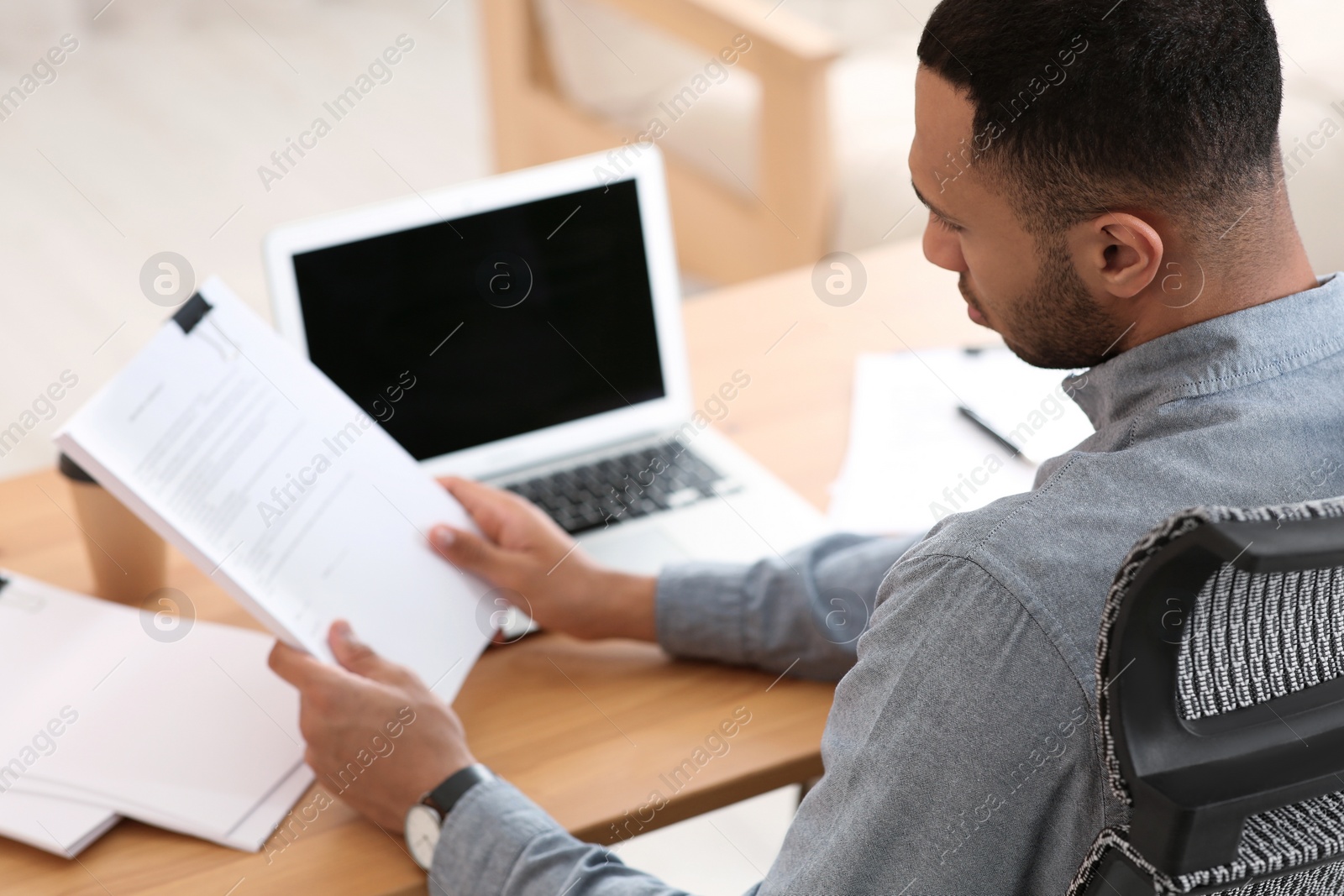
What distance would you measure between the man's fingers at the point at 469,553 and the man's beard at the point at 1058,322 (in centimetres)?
48

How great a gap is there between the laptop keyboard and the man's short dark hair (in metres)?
0.61

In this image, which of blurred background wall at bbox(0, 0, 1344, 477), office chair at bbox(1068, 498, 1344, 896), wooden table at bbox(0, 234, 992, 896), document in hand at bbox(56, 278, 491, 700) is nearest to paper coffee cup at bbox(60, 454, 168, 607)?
wooden table at bbox(0, 234, 992, 896)

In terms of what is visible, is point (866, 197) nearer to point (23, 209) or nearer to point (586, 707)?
point (586, 707)

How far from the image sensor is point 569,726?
1.03 metres

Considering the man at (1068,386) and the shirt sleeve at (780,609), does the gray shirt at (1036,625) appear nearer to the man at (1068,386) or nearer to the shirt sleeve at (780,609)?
the man at (1068,386)

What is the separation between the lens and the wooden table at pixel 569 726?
0.89 m

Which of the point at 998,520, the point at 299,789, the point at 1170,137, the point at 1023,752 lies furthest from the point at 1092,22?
the point at 299,789

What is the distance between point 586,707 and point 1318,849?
0.62 meters

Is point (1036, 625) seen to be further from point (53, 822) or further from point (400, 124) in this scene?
point (400, 124)

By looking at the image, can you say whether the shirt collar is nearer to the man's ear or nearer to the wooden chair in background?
the man's ear

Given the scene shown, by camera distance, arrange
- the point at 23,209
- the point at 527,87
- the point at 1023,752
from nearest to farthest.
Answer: the point at 1023,752 < the point at 527,87 < the point at 23,209

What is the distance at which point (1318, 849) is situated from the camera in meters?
0.52

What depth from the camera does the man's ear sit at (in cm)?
73

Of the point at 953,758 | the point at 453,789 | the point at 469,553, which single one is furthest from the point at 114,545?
the point at 953,758
